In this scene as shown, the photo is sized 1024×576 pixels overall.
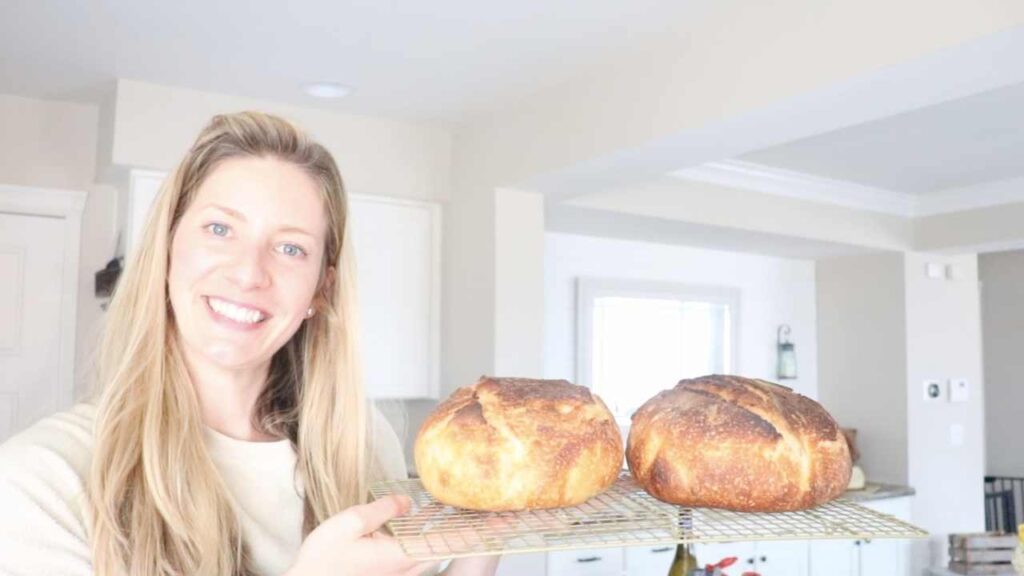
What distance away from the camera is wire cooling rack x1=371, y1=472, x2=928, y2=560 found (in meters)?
0.63

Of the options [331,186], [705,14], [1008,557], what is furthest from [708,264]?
[331,186]

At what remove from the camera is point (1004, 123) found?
301cm

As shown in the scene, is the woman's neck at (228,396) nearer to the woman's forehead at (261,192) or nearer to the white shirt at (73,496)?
the white shirt at (73,496)

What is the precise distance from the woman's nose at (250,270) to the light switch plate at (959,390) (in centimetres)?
427

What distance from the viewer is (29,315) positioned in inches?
110

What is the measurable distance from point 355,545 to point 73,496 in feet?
1.10

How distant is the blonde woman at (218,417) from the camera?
855 mm

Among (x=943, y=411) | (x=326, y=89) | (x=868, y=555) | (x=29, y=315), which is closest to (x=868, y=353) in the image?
(x=943, y=411)

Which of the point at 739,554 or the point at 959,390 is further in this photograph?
the point at 959,390

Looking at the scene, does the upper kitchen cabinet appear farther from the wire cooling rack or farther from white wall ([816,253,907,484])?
white wall ([816,253,907,484])

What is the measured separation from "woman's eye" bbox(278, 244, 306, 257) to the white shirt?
0.87 feet

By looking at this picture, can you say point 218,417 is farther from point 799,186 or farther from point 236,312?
point 799,186

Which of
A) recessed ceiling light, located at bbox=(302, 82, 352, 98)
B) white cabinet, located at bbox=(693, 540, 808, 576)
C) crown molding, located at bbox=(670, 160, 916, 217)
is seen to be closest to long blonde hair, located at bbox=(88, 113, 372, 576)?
recessed ceiling light, located at bbox=(302, 82, 352, 98)

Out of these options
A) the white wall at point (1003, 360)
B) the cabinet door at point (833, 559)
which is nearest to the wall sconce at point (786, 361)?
the cabinet door at point (833, 559)
